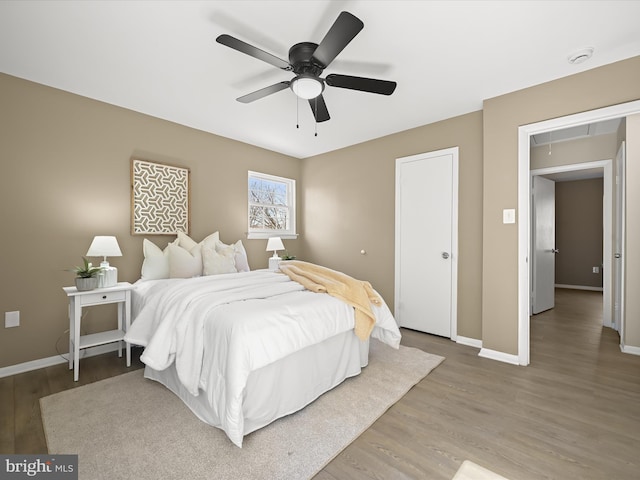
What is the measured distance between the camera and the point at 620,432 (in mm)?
1883

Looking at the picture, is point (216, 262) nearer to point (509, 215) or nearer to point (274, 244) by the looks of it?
point (274, 244)

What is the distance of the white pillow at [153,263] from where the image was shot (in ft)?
10.6

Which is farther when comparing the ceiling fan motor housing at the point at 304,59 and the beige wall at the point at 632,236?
the beige wall at the point at 632,236

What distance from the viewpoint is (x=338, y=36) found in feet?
5.82

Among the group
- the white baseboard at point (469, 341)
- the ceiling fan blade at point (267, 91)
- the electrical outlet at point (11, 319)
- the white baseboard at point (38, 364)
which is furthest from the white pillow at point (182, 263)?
the white baseboard at point (469, 341)

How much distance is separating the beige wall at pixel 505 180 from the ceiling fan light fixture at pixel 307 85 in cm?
193

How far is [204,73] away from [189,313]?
6.76 ft

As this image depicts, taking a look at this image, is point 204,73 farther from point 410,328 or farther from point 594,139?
point 594,139

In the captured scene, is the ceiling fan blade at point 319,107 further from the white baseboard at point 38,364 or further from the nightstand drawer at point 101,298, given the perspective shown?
the white baseboard at point 38,364

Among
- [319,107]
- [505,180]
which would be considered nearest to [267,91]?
[319,107]

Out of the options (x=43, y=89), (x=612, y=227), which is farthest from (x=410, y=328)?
(x=43, y=89)

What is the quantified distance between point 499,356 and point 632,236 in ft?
6.47

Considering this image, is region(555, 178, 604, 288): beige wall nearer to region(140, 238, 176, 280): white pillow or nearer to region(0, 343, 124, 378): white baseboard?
region(140, 238, 176, 280): white pillow

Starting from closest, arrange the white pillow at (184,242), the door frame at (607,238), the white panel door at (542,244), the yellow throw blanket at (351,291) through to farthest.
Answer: the yellow throw blanket at (351,291) → the white pillow at (184,242) → the door frame at (607,238) → the white panel door at (542,244)
